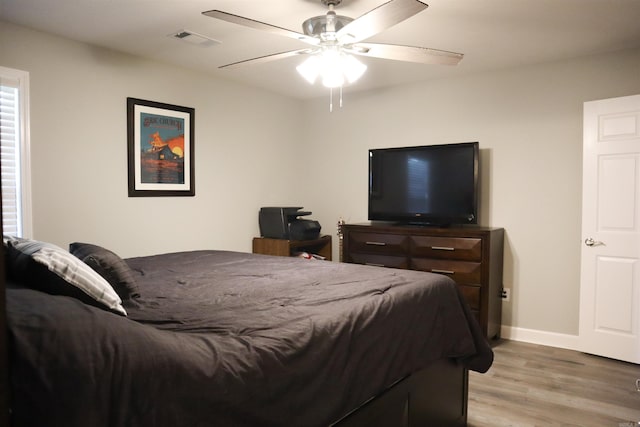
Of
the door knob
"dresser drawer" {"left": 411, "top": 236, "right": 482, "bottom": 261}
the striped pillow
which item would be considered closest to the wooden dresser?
"dresser drawer" {"left": 411, "top": 236, "right": 482, "bottom": 261}

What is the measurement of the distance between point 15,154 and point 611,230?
14.4 feet

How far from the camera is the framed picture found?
11.9 ft

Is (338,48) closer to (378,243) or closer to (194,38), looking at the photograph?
(194,38)

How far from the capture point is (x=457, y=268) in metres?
3.77

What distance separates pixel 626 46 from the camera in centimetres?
338

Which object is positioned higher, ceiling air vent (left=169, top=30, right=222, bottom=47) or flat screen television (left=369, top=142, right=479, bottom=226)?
ceiling air vent (left=169, top=30, right=222, bottom=47)

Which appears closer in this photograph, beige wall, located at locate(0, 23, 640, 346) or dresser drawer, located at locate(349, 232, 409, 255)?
beige wall, located at locate(0, 23, 640, 346)

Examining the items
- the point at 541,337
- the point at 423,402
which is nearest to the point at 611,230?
the point at 541,337

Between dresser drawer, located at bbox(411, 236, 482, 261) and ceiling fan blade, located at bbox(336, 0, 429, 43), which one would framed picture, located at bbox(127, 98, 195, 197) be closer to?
ceiling fan blade, located at bbox(336, 0, 429, 43)

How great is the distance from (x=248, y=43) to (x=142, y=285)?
82.4 inches

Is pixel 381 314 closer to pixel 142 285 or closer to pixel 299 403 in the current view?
pixel 299 403

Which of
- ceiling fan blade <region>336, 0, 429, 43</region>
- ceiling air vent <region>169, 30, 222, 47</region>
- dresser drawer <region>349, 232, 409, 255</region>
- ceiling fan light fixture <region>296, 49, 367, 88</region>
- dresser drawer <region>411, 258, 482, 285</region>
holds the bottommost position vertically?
dresser drawer <region>411, 258, 482, 285</region>

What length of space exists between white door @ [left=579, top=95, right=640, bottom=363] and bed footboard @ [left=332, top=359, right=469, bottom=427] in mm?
1792

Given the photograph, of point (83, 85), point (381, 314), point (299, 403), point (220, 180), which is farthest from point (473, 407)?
→ point (83, 85)
